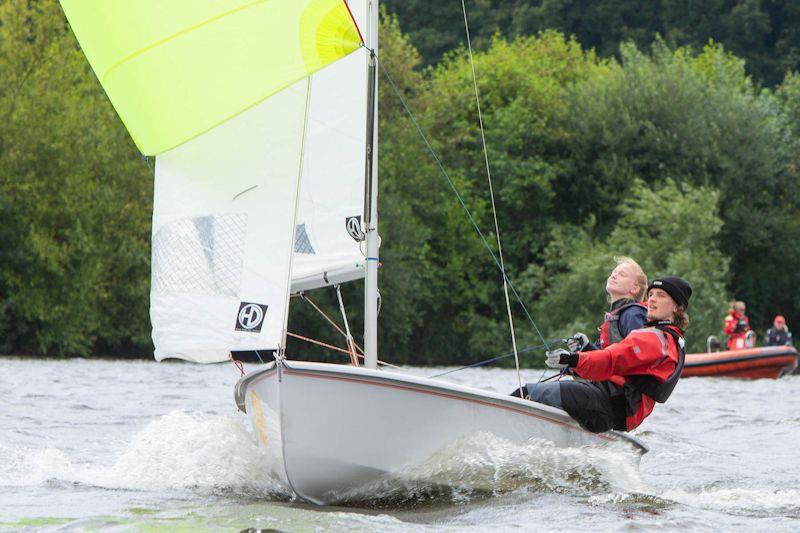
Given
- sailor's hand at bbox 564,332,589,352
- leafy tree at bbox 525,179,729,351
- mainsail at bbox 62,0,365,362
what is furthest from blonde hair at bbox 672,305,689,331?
leafy tree at bbox 525,179,729,351

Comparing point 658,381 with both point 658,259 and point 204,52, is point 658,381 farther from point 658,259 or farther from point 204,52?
point 658,259

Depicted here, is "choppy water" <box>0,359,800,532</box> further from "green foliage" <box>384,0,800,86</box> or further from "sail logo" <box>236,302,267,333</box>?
"green foliage" <box>384,0,800,86</box>

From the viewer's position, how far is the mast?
722cm

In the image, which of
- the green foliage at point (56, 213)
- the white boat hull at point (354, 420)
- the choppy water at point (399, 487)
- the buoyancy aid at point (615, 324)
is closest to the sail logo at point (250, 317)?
the white boat hull at point (354, 420)

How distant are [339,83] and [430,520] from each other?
9.07 feet

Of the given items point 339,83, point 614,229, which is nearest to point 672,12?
point 614,229

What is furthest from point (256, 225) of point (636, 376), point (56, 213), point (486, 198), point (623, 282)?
point (486, 198)

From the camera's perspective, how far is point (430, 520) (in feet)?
20.2

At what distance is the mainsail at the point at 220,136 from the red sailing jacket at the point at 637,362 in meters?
1.61

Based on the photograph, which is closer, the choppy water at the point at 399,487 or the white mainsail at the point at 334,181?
the choppy water at the point at 399,487

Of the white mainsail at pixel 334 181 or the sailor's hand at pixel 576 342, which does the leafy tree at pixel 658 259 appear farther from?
the sailor's hand at pixel 576 342

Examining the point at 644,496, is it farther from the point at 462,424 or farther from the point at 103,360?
the point at 103,360

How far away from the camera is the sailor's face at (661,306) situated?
6863mm

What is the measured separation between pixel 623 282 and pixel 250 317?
6.90 feet
